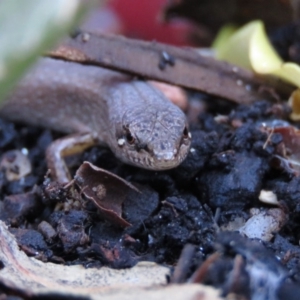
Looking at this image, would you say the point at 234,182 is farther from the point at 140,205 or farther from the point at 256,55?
the point at 256,55

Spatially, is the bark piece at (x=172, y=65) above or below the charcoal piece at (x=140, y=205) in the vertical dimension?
above

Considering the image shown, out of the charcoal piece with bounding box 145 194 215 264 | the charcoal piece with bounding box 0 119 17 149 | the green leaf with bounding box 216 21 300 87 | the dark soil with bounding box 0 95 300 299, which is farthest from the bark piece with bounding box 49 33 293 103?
the charcoal piece with bounding box 145 194 215 264

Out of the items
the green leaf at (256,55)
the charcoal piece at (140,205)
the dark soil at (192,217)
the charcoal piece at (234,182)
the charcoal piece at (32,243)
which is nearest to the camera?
the dark soil at (192,217)

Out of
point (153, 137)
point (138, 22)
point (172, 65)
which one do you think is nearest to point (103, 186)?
point (153, 137)

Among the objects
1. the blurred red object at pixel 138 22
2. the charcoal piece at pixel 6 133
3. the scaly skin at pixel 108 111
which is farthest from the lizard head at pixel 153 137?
the blurred red object at pixel 138 22

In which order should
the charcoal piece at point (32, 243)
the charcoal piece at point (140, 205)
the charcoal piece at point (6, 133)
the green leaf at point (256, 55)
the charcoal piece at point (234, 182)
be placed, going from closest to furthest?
the charcoal piece at point (32, 243) < the charcoal piece at point (140, 205) < the charcoal piece at point (234, 182) < the green leaf at point (256, 55) < the charcoal piece at point (6, 133)

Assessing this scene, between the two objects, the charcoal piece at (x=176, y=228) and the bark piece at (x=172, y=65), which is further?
the bark piece at (x=172, y=65)

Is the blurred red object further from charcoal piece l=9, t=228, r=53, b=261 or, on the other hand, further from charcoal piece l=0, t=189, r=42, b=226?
charcoal piece l=9, t=228, r=53, b=261

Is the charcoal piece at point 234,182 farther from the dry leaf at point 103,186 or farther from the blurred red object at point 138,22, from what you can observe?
the blurred red object at point 138,22
